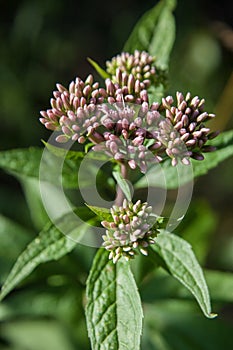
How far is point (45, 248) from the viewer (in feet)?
7.10

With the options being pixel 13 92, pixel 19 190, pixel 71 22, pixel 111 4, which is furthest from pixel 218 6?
pixel 19 190

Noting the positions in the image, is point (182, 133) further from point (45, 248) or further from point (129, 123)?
point (45, 248)

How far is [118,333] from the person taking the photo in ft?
6.49

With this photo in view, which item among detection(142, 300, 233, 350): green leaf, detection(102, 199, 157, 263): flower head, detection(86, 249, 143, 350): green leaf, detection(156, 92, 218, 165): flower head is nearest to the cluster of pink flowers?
detection(156, 92, 218, 165): flower head

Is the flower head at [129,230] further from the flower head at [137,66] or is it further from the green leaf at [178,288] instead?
the green leaf at [178,288]

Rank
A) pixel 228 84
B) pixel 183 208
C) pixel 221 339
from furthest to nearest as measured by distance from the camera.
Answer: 1. pixel 228 84
2. pixel 221 339
3. pixel 183 208

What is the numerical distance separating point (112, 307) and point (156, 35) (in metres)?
1.29

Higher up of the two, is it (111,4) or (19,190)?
(111,4)

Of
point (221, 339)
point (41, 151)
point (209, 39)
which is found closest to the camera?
point (41, 151)

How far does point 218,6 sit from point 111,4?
87 cm

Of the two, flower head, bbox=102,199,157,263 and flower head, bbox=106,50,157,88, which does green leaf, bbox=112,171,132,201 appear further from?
flower head, bbox=106,50,157,88

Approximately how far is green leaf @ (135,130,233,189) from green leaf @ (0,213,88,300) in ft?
1.20

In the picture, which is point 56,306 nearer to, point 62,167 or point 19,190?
point 62,167

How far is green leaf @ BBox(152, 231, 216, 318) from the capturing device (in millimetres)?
1972
